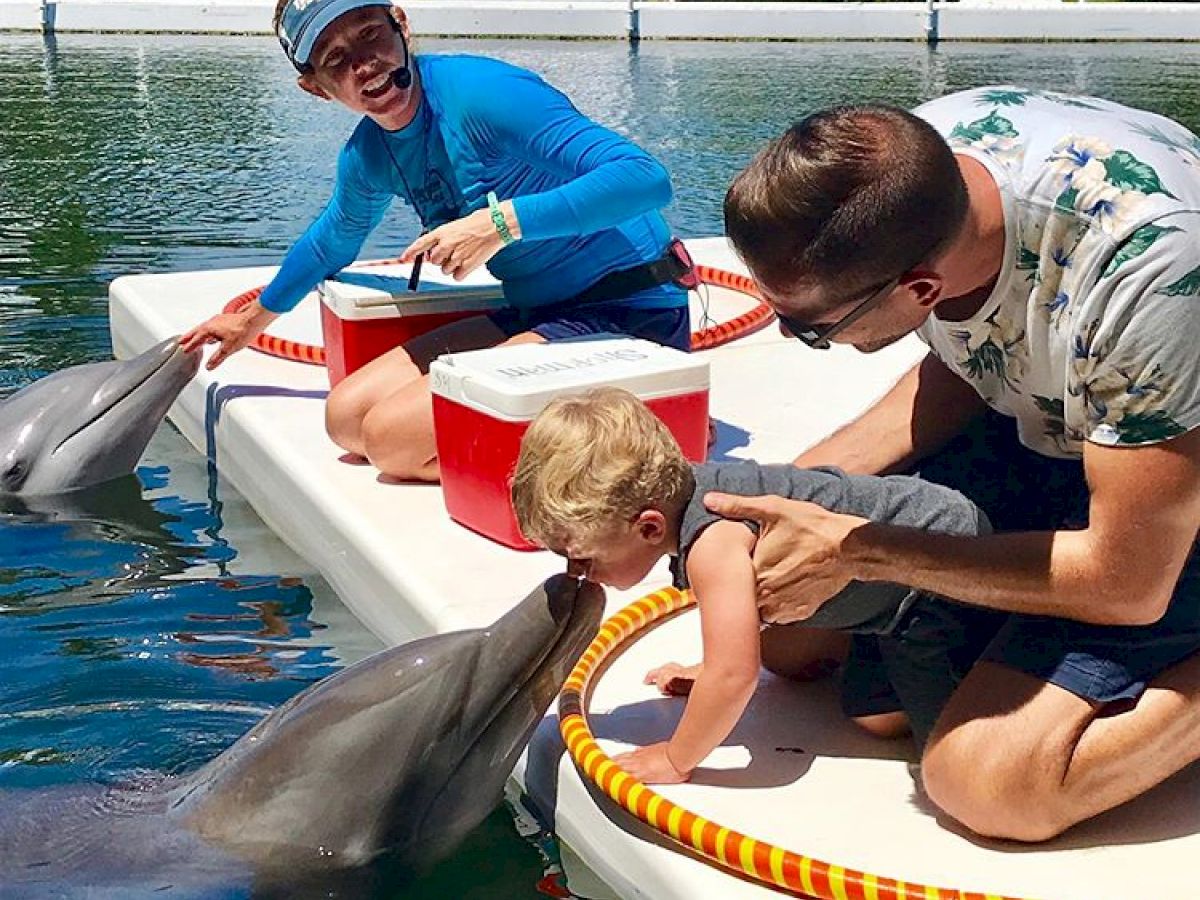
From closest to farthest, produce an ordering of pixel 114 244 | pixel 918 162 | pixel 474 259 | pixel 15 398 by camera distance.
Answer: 1. pixel 918 162
2. pixel 474 259
3. pixel 15 398
4. pixel 114 244

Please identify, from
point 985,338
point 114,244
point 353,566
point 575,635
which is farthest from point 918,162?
point 114,244

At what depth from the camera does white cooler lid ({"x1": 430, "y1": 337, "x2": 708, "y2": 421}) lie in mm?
4730

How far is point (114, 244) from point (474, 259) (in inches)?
309

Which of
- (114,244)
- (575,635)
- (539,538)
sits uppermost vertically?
(539,538)

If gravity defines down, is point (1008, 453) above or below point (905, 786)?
above

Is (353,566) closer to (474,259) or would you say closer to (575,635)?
(474,259)

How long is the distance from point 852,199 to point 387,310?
3286mm

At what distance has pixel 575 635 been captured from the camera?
363 cm

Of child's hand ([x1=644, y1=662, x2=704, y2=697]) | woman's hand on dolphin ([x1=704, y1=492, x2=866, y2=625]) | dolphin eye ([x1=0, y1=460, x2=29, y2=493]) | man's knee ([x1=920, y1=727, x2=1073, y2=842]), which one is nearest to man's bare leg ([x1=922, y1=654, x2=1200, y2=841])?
man's knee ([x1=920, y1=727, x2=1073, y2=842])

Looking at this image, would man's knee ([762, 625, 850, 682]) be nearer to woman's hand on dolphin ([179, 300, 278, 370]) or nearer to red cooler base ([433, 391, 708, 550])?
red cooler base ([433, 391, 708, 550])

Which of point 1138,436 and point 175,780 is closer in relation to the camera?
point 1138,436

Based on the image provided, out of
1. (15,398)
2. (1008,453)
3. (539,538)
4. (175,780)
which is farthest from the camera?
(15,398)

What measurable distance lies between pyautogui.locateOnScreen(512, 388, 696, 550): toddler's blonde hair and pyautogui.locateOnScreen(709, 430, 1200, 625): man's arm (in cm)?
12

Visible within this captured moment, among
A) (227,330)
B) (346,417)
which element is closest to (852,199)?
(346,417)
